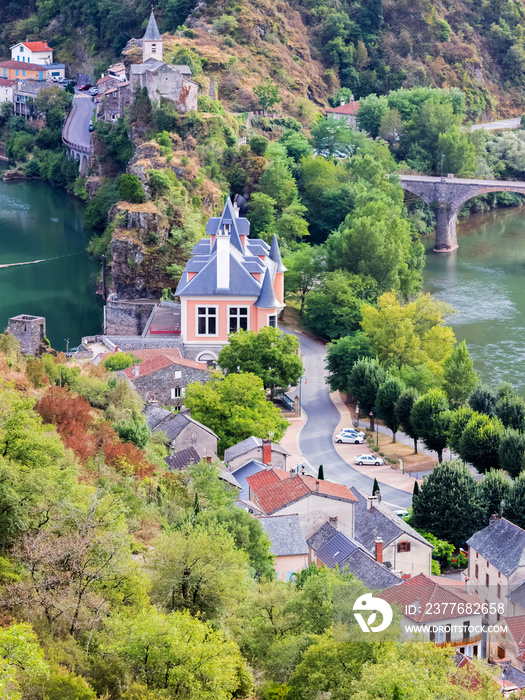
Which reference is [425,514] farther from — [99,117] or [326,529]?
[99,117]

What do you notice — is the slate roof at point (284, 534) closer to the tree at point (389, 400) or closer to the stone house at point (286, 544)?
the stone house at point (286, 544)

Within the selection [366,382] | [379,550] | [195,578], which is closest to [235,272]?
[366,382]

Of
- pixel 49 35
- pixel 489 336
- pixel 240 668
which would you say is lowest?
pixel 489 336

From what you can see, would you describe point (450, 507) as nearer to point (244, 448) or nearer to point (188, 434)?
point (244, 448)

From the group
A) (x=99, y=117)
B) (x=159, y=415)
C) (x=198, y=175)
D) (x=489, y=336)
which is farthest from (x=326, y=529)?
(x=99, y=117)

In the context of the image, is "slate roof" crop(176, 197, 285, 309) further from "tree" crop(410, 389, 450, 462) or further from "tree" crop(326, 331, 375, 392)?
"tree" crop(410, 389, 450, 462)

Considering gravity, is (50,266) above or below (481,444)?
below

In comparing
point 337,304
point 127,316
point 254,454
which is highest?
point 337,304
